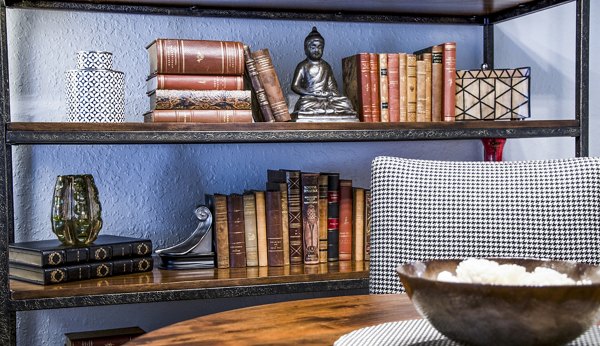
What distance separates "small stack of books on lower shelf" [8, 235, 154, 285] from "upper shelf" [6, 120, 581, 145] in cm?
25

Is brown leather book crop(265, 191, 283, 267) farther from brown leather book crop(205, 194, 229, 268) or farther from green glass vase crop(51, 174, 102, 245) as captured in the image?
green glass vase crop(51, 174, 102, 245)

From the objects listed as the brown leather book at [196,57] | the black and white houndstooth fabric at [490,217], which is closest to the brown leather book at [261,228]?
the brown leather book at [196,57]

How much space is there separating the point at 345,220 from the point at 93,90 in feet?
2.39

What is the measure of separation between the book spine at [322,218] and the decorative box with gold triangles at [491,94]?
0.43m

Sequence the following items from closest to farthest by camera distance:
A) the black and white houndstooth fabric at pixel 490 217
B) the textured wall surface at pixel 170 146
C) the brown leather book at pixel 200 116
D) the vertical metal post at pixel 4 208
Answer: the black and white houndstooth fabric at pixel 490 217, the vertical metal post at pixel 4 208, the brown leather book at pixel 200 116, the textured wall surface at pixel 170 146

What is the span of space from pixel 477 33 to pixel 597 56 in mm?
370

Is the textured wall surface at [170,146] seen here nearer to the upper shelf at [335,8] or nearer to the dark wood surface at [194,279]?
the upper shelf at [335,8]

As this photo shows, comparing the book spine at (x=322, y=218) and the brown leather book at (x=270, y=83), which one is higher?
the brown leather book at (x=270, y=83)

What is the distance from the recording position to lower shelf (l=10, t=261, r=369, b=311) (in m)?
1.76

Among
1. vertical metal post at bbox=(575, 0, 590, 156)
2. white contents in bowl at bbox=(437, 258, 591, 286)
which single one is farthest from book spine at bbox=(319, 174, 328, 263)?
white contents in bowl at bbox=(437, 258, 591, 286)

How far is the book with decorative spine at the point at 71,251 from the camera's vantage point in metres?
1.80

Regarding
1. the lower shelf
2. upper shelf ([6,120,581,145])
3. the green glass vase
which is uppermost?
upper shelf ([6,120,581,145])

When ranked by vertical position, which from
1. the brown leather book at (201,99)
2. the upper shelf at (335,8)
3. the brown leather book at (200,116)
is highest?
the upper shelf at (335,8)

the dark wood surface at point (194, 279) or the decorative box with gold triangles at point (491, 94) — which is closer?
the dark wood surface at point (194, 279)
